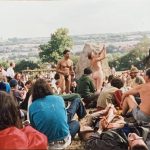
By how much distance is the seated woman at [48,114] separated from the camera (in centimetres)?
554

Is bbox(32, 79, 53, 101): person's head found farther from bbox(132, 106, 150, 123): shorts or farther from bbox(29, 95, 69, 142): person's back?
bbox(132, 106, 150, 123): shorts

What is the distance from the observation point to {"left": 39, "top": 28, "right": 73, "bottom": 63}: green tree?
204 feet

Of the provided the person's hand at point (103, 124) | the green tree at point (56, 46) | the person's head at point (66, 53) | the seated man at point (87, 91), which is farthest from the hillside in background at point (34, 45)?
the person's hand at point (103, 124)

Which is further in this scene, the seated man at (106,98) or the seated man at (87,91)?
the seated man at (87,91)

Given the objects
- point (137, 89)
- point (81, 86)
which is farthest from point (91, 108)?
point (137, 89)

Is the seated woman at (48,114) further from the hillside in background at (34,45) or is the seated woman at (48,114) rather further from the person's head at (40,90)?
the hillside in background at (34,45)

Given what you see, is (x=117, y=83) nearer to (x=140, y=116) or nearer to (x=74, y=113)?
(x=74, y=113)

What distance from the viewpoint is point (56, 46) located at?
2557 inches

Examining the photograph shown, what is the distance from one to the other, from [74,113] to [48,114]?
130 centimetres

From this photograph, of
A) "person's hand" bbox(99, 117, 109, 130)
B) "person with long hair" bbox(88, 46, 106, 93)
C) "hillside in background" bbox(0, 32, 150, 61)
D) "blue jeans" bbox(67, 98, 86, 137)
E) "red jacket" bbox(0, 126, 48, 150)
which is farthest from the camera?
"hillside in background" bbox(0, 32, 150, 61)

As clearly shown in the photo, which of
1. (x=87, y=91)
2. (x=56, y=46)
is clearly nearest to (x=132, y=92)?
(x=87, y=91)

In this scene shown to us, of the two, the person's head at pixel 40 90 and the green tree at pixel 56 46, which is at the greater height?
the person's head at pixel 40 90

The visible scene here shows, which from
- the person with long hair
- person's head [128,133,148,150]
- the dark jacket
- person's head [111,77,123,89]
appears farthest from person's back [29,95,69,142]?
the person with long hair

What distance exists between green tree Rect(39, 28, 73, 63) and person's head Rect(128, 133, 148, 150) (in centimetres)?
5558
